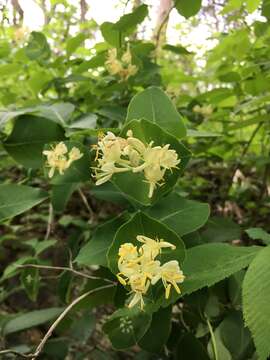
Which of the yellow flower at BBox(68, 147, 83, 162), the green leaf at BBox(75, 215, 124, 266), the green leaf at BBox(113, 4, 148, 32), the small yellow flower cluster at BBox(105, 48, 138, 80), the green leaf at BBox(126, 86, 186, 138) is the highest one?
the green leaf at BBox(113, 4, 148, 32)

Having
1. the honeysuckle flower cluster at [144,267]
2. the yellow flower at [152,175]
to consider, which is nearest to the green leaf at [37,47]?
→ the yellow flower at [152,175]

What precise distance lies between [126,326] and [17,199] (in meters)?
0.30

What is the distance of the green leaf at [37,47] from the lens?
1334mm

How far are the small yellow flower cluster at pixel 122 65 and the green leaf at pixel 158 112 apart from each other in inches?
16.3

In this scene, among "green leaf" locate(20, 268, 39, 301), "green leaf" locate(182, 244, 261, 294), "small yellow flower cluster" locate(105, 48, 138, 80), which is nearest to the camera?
"green leaf" locate(182, 244, 261, 294)

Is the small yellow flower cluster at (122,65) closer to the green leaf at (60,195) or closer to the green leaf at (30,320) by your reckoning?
the green leaf at (60,195)

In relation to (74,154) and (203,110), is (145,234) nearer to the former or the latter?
(74,154)

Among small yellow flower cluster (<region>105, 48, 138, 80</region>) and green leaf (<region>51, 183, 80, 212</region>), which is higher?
small yellow flower cluster (<region>105, 48, 138, 80</region>)

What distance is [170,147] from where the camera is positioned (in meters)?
0.73

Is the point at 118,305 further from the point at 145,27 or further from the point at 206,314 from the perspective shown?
the point at 145,27

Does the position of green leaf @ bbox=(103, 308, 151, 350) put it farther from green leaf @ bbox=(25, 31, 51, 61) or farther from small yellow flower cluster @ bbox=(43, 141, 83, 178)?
green leaf @ bbox=(25, 31, 51, 61)

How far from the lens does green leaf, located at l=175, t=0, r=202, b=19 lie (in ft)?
3.68

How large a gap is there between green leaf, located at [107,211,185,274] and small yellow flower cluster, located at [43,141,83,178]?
0.21 metres

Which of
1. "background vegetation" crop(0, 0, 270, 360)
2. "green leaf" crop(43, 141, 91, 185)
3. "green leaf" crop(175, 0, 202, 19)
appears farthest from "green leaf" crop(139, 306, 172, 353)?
"green leaf" crop(175, 0, 202, 19)
